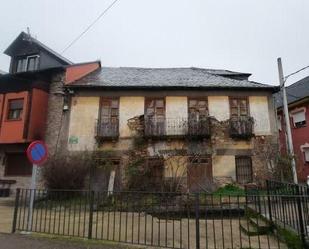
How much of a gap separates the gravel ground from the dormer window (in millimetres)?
14505

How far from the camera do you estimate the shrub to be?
45.2 feet

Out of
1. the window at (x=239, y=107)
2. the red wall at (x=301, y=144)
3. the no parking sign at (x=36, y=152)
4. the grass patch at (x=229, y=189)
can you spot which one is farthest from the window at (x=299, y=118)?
the no parking sign at (x=36, y=152)

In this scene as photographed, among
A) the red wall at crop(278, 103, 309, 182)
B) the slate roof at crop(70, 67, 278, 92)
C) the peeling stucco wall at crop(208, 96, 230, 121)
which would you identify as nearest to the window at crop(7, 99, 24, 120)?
the slate roof at crop(70, 67, 278, 92)

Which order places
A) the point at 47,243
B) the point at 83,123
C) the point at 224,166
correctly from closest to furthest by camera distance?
1. the point at 47,243
2. the point at 224,166
3. the point at 83,123

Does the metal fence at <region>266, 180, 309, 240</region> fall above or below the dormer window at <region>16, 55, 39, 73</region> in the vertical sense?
below

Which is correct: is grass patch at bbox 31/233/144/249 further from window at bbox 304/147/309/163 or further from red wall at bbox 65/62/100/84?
window at bbox 304/147/309/163

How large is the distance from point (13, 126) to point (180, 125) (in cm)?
956

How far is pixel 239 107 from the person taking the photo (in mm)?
16984

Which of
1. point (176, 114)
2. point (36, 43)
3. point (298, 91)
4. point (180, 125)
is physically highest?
point (36, 43)

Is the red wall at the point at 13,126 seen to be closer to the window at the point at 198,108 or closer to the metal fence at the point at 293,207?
the window at the point at 198,108

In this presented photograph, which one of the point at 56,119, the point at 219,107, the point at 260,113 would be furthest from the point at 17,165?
the point at 260,113

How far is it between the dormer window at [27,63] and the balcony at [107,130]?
250 inches

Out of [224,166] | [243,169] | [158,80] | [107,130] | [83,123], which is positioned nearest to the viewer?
[224,166]

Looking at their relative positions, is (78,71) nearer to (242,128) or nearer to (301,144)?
(242,128)
